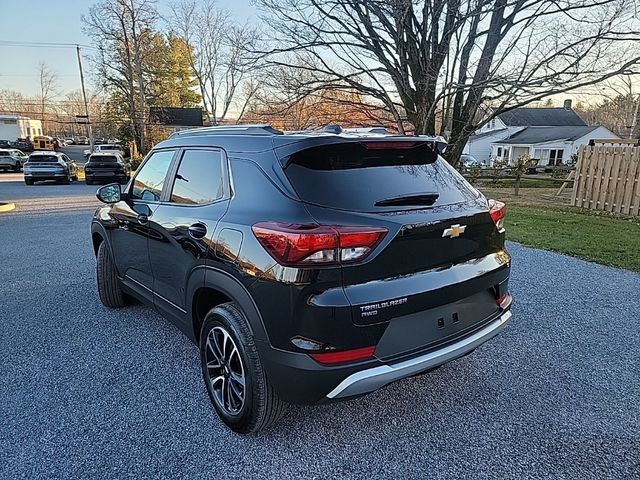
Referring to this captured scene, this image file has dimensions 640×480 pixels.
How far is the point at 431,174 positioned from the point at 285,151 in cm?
95

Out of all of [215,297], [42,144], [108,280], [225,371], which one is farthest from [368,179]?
[42,144]

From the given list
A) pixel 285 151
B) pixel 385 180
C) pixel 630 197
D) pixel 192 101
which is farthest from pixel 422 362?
pixel 192 101

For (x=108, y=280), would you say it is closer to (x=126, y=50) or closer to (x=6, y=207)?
(x=6, y=207)

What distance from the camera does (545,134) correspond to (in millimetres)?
44469

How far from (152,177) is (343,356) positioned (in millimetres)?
2351

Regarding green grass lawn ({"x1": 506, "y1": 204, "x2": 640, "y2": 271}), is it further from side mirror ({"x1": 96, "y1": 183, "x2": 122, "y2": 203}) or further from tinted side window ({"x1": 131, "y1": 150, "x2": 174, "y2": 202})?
side mirror ({"x1": 96, "y1": 183, "x2": 122, "y2": 203})

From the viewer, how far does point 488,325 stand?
2.61m

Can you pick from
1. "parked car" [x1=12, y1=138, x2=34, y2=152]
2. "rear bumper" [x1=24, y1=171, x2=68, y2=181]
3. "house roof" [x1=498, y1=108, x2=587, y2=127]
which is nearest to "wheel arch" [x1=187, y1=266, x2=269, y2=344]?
"rear bumper" [x1=24, y1=171, x2=68, y2=181]

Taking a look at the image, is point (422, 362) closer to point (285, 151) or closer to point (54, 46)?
point (285, 151)

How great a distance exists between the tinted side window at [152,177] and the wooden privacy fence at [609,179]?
11650mm

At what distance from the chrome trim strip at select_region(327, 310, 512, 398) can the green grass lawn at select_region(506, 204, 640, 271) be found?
190 inches

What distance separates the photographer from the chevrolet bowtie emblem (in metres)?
2.28

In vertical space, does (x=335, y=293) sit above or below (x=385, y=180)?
below

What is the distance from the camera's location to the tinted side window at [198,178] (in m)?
2.61
